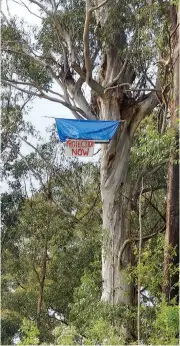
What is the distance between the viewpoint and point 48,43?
894 centimetres

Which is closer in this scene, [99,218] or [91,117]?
[91,117]

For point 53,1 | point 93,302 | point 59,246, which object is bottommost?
point 93,302

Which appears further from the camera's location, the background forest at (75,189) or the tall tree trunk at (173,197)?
the background forest at (75,189)

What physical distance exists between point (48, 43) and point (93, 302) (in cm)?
405

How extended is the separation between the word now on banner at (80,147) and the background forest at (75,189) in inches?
21.1

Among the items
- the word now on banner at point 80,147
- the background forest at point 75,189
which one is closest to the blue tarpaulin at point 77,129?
the word now on banner at point 80,147

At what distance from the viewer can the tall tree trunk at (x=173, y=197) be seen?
527cm

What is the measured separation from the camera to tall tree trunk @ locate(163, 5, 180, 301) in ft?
17.3

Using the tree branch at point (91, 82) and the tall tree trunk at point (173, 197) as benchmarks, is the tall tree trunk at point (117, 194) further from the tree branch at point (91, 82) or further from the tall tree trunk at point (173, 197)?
the tall tree trunk at point (173, 197)

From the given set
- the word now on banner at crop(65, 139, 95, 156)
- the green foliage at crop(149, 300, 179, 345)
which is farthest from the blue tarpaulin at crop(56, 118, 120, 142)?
the green foliage at crop(149, 300, 179, 345)

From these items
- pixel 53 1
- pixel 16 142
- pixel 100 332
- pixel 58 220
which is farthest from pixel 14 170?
pixel 100 332

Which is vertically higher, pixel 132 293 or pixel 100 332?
pixel 132 293

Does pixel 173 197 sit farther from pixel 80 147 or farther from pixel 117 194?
pixel 117 194

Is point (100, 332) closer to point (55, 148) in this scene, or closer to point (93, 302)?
point (93, 302)
